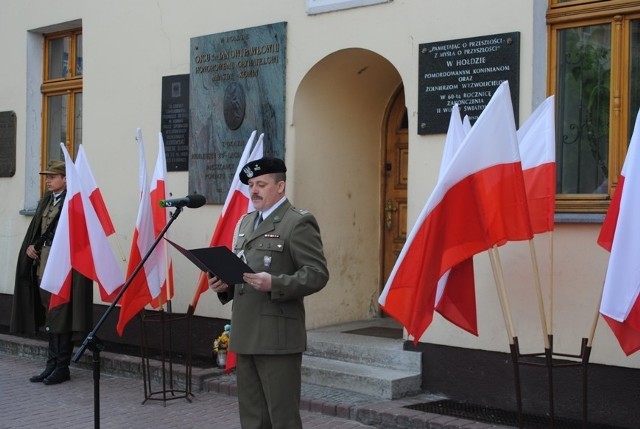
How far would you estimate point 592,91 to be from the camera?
21.3 ft

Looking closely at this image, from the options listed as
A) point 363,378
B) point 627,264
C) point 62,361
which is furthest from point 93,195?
point 627,264

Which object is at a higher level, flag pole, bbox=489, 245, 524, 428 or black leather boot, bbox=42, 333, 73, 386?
flag pole, bbox=489, 245, 524, 428

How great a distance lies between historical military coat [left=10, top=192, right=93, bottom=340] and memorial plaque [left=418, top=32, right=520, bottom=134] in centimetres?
338

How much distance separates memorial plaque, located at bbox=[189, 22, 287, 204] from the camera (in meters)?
8.14

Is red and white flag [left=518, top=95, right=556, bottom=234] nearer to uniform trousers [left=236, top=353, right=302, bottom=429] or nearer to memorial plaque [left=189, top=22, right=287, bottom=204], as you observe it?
uniform trousers [left=236, top=353, right=302, bottom=429]

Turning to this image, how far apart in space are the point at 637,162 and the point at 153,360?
5046 mm

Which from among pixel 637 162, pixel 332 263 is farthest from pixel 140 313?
pixel 637 162

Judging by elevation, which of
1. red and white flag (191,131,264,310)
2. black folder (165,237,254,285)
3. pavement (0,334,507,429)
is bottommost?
pavement (0,334,507,429)

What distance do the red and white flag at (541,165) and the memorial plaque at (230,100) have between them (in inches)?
116

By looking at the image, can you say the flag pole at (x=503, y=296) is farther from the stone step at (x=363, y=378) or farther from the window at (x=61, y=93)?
Result: the window at (x=61, y=93)

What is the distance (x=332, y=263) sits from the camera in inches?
329

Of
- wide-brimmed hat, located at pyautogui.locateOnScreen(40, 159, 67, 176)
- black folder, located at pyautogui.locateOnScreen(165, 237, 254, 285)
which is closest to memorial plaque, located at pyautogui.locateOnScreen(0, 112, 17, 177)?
wide-brimmed hat, located at pyautogui.locateOnScreen(40, 159, 67, 176)

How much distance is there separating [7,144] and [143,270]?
180 inches

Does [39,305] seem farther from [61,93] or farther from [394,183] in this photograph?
[394,183]
